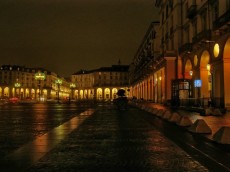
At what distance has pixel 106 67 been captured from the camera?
187m

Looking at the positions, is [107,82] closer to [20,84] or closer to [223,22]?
[20,84]

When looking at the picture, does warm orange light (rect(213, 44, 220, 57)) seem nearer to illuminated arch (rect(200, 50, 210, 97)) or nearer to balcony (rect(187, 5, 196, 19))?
illuminated arch (rect(200, 50, 210, 97))

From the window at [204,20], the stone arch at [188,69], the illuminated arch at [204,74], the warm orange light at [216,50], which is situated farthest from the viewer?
the stone arch at [188,69]

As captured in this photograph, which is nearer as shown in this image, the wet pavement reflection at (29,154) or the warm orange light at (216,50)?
the wet pavement reflection at (29,154)

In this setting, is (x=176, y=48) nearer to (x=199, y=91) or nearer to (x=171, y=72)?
(x=171, y=72)

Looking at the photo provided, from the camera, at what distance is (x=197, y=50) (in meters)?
37.1

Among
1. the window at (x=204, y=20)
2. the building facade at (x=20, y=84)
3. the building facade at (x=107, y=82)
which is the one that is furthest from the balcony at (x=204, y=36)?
the building facade at (x=20, y=84)

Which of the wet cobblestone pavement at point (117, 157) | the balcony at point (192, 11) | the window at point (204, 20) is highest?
the balcony at point (192, 11)

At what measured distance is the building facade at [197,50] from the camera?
29000mm

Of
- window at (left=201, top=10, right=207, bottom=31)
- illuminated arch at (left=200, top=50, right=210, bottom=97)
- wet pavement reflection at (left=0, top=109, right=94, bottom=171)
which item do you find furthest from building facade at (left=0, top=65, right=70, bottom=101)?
wet pavement reflection at (left=0, top=109, right=94, bottom=171)

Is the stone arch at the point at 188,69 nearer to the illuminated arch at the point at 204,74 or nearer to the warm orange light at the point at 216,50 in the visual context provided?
the illuminated arch at the point at 204,74

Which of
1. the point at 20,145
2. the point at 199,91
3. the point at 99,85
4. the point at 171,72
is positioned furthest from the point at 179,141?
the point at 99,85

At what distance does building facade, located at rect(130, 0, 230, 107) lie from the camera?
95.1 ft

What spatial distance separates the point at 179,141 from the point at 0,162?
245 inches
